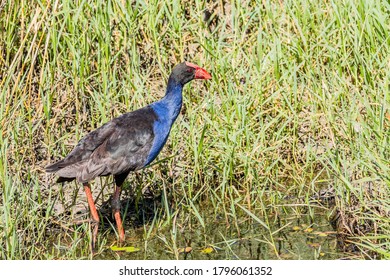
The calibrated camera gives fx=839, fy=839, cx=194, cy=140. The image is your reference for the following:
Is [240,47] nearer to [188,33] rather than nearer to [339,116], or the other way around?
[188,33]

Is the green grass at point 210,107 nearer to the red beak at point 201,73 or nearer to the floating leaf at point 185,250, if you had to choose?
the floating leaf at point 185,250

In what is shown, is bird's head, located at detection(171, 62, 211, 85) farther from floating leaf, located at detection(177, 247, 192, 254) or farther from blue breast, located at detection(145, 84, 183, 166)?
floating leaf, located at detection(177, 247, 192, 254)

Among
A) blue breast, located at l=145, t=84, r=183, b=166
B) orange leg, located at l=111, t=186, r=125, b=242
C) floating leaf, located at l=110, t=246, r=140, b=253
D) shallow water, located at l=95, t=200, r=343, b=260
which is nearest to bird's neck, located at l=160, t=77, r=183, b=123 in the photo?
blue breast, located at l=145, t=84, r=183, b=166

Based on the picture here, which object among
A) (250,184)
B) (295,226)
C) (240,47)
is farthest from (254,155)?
(240,47)

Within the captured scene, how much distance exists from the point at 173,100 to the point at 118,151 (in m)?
0.53

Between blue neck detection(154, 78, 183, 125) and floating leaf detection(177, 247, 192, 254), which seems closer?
floating leaf detection(177, 247, 192, 254)

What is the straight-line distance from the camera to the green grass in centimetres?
489

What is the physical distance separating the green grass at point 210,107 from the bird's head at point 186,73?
0.81 ft

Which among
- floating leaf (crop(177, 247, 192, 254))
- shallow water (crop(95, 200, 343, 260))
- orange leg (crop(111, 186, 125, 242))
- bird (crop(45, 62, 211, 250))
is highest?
bird (crop(45, 62, 211, 250))

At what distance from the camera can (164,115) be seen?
17.3 ft

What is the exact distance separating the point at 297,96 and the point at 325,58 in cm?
41

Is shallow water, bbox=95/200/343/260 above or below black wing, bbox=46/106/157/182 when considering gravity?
below

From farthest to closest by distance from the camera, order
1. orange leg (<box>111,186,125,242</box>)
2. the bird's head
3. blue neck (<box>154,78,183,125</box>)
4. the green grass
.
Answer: the bird's head → blue neck (<box>154,78,183,125</box>) → orange leg (<box>111,186,125,242</box>) → the green grass

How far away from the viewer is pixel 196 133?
215 inches
